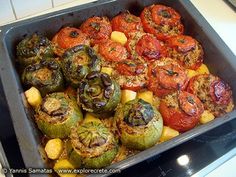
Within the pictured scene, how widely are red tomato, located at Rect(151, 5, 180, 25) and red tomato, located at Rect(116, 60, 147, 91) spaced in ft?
0.79

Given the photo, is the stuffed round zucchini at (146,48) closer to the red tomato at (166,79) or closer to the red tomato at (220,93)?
the red tomato at (166,79)

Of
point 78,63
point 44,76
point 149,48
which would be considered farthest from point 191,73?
point 44,76

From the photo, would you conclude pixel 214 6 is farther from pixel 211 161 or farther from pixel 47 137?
pixel 47 137

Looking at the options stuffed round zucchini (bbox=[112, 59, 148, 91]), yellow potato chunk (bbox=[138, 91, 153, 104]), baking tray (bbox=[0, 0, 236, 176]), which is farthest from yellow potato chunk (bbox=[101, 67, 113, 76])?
baking tray (bbox=[0, 0, 236, 176])

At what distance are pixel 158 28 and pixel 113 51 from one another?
209 mm

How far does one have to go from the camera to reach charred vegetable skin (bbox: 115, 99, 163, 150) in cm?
91

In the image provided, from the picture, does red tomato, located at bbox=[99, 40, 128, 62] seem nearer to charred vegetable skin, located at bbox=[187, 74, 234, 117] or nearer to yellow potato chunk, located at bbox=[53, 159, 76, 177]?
charred vegetable skin, located at bbox=[187, 74, 234, 117]

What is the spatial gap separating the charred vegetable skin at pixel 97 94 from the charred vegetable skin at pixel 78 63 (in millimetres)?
51

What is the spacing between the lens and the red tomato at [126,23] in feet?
4.08

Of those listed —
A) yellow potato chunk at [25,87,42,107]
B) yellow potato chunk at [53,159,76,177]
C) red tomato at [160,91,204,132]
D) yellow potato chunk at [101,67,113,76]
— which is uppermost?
yellow potato chunk at [101,67,113,76]

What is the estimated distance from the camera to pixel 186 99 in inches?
40.0

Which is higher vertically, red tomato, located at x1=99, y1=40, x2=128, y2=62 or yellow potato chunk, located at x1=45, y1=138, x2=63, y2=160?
red tomato, located at x1=99, y1=40, x2=128, y2=62

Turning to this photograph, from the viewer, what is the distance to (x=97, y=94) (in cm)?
98

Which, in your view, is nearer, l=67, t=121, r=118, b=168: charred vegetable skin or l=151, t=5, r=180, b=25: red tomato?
l=67, t=121, r=118, b=168: charred vegetable skin
